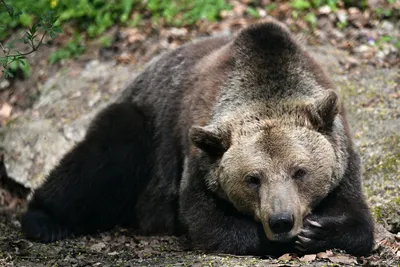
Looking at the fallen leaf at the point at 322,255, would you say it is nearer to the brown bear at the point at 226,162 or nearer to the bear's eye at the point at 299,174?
the brown bear at the point at 226,162

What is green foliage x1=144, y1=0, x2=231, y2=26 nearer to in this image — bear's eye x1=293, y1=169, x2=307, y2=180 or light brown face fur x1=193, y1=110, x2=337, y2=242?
light brown face fur x1=193, y1=110, x2=337, y2=242

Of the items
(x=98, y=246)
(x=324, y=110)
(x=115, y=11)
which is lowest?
(x=98, y=246)

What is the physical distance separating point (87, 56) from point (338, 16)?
14.8 feet

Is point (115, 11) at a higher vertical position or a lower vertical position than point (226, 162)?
higher

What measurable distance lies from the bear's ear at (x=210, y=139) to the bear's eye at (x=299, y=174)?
0.75 metres

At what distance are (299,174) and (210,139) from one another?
2.96ft

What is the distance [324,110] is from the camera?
6.43 meters

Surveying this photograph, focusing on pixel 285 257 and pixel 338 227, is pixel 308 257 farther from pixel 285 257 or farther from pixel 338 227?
pixel 338 227

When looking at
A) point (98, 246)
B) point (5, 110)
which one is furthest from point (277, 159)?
point (5, 110)

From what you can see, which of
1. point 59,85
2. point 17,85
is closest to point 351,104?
point 59,85

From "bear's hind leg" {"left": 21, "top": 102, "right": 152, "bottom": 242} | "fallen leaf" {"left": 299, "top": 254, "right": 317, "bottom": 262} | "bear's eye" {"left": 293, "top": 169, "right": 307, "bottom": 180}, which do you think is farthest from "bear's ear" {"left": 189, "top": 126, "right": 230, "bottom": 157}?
"bear's hind leg" {"left": 21, "top": 102, "right": 152, "bottom": 242}

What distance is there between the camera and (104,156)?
8.25 metres

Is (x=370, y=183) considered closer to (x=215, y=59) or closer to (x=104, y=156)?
(x=215, y=59)

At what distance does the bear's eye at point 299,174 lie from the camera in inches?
242
